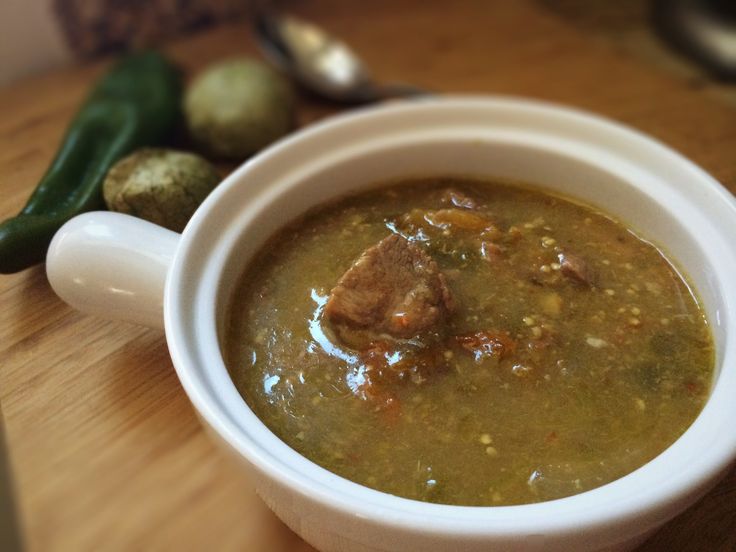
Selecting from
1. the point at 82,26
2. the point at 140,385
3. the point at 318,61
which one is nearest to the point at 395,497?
the point at 140,385

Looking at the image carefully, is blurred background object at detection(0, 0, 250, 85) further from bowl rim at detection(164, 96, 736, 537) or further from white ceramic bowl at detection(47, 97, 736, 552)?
bowl rim at detection(164, 96, 736, 537)

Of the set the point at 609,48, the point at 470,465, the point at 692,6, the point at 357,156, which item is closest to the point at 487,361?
the point at 470,465

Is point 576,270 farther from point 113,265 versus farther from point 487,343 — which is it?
point 113,265

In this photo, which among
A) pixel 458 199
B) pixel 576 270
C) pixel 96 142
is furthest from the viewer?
pixel 96 142

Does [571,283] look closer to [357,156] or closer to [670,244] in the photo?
[670,244]

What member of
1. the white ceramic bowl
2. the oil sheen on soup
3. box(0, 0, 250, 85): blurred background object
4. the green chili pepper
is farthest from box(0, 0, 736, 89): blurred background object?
the oil sheen on soup

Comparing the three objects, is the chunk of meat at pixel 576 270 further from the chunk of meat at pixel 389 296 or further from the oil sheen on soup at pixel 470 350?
the chunk of meat at pixel 389 296
